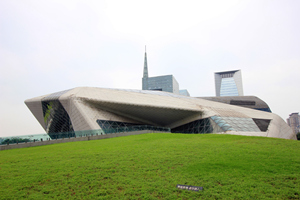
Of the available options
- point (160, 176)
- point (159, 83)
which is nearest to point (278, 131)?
point (160, 176)

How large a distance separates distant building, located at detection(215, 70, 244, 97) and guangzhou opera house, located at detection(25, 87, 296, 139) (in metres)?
110

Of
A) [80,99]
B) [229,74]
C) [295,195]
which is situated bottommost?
[295,195]

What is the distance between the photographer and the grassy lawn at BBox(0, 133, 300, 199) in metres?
7.03

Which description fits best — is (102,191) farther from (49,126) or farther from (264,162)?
(49,126)

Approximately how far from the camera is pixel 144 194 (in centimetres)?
702

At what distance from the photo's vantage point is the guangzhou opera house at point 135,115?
32.1 meters

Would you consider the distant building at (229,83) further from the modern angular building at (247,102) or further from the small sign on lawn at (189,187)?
the small sign on lawn at (189,187)

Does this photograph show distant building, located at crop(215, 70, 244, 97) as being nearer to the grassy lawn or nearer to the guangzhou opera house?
the guangzhou opera house

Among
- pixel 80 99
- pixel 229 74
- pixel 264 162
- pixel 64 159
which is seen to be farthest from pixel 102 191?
pixel 229 74

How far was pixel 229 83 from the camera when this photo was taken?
152m

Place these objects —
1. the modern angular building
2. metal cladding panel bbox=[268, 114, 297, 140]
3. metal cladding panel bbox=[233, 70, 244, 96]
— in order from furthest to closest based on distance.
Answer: metal cladding panel bbox=[233, 70, 244, 96] → the modern angular building → metal cladding panel bbox=[268, 114, 297, 140]

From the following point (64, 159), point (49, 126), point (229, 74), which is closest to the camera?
point (64, 159)

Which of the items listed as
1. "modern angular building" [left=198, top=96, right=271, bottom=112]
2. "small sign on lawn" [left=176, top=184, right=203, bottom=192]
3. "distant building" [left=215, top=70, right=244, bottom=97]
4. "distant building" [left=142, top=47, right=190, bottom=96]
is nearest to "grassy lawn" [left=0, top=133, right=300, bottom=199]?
"small sign on lawn" [left=176, top=184, right=203, bottom=192]

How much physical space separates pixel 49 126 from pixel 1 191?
42.9 m
